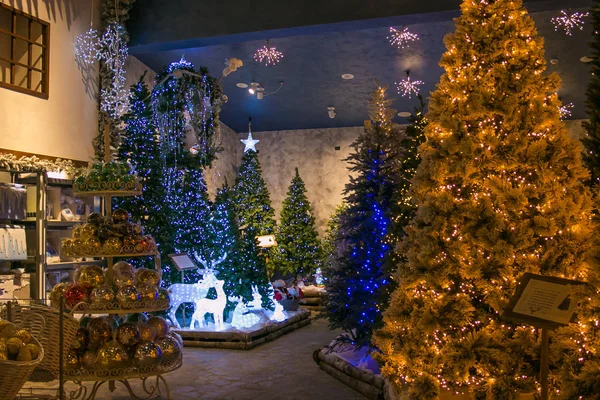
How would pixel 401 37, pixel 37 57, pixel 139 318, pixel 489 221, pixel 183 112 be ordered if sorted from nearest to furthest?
pixel 489 221, pixel 139 318, pixel 37 57, pixel 183 112, pixel 401 37

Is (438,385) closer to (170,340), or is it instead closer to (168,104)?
(170,340)

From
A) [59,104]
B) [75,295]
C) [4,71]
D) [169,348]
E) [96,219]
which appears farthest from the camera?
[59,104]

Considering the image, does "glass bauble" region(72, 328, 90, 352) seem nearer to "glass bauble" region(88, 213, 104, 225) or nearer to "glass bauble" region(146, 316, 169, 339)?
"glass bauble" region(146, 316, 169, 339)

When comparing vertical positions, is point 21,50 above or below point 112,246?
above

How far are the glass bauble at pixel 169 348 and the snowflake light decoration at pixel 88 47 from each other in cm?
582

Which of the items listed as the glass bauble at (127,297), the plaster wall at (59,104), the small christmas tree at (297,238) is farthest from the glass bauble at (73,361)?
the small christmas tree at (297,238)

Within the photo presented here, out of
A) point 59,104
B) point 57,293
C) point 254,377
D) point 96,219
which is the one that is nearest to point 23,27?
point 59,104

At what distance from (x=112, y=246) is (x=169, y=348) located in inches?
39.4

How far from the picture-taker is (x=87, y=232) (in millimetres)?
5121

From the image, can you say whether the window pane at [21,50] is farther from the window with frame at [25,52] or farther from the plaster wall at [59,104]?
the plaster wall at [59,104]

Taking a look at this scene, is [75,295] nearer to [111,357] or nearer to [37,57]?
[111,357]

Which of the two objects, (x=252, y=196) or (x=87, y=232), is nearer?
(x=87, y=232)

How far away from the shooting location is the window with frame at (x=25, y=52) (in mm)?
8125

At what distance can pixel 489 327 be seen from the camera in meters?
3.79
